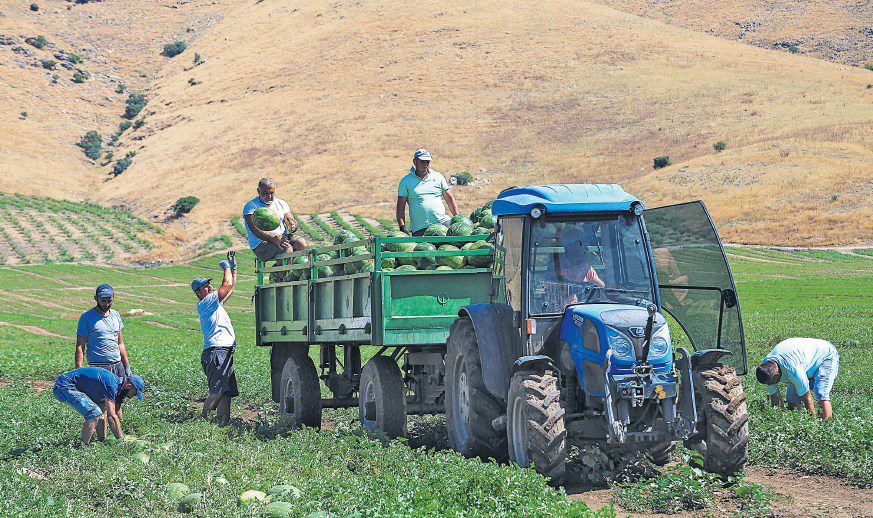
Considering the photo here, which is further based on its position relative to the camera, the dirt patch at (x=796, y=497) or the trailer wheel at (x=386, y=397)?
the trailer wheel at (x=386, y=397)

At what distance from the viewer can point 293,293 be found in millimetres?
14664

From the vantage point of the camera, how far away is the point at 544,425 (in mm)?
8891

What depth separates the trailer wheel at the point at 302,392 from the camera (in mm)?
14180

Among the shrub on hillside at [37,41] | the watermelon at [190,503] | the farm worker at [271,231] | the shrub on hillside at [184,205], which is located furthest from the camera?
the shrub on hillside at [37,41]

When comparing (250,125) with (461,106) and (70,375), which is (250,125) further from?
(70,375)

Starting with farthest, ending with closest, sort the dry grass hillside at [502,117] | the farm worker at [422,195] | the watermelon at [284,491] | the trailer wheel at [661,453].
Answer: the dry grass hillside at [502,117], the farm worker at [422,195], the trailer wheel at [661,453], the watermelon at [284,491]

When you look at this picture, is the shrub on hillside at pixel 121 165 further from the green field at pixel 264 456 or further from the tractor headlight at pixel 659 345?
the tractor headlight at pixel 659 345

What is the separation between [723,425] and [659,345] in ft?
3.04

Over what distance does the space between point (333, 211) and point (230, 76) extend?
2566 inches

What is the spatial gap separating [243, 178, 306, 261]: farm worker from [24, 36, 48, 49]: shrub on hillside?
152 meters

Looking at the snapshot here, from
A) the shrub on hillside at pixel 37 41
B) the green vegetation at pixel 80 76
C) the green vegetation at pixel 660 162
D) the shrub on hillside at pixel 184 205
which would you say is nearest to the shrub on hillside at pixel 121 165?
the shrub on hillside at pixel 184 205

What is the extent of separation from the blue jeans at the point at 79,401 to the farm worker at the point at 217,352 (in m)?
2.29

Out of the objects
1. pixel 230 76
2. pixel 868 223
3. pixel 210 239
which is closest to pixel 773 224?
pixel 868 223

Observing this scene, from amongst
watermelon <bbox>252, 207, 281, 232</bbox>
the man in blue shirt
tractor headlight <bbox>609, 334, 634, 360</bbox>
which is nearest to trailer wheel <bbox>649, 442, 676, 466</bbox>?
tractor headlight <bbox>609, 334, 634, 360</bbox>
